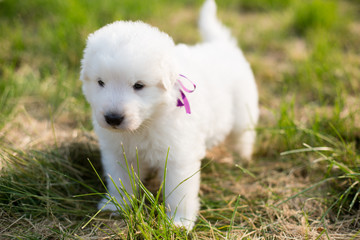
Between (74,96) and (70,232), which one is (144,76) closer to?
(70,232)

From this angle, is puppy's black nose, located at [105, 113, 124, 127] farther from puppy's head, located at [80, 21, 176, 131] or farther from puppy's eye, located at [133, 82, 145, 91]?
puppy's eye, located at [133, 82, 145, 91]

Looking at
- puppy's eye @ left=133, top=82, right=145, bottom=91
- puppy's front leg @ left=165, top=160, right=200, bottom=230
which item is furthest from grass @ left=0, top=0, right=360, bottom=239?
puppy's eye @ left=133, top=82, right=145, bottom=91

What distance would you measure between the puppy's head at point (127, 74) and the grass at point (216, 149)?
51cm

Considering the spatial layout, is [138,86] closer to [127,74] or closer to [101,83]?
[127,74]

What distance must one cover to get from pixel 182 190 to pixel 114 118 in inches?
30.3

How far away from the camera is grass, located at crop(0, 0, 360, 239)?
235 centimetres

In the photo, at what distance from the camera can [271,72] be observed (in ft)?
16.2

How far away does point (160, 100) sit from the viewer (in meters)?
2.13

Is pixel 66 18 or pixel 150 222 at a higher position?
pixel 66 18

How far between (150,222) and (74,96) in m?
2.22

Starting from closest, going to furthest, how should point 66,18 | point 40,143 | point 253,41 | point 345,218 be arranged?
point 345,218
point 40,143
point 66,18
point 253,41

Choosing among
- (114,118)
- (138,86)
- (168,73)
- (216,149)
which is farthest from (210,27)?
(114,118)

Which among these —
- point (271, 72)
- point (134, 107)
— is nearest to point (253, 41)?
point (271, 72)

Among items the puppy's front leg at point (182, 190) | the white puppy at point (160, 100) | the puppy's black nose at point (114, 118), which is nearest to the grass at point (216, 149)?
the puppy's front leg at point (182, 190)
